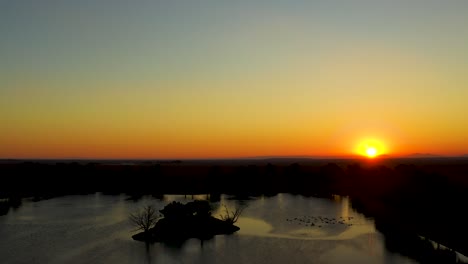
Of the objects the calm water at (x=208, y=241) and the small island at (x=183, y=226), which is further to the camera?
the small island at (x=183, y=226)

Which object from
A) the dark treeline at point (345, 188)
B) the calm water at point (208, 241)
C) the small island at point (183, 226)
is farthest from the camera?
the dark treeline at point (345, 188)

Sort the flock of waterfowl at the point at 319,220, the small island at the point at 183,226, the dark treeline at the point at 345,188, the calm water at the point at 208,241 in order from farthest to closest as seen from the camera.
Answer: the flock of waterfowl at the point at 319,220 < the dark treeline at the point at 345,188 < the small island at the point at 183,226 < the calm water at the point at 208,241

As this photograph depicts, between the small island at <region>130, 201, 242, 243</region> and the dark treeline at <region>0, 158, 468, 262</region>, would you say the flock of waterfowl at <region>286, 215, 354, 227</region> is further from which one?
the small island at <region>130, 201, 242, 243</region>

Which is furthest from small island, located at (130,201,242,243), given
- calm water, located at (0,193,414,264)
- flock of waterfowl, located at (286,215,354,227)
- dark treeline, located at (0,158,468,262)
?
dark treeline, located at (0,158,468,262)

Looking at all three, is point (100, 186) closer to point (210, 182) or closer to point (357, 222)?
point (210, 182)

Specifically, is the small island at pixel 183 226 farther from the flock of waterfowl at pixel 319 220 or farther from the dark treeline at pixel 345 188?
the dark treeline at pixel 345 188

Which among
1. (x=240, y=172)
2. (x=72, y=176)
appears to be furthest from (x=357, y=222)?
(x=72, y=176)

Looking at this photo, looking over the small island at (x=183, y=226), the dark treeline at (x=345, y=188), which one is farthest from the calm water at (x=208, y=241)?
the dark treeline at (x=345, y=188)
